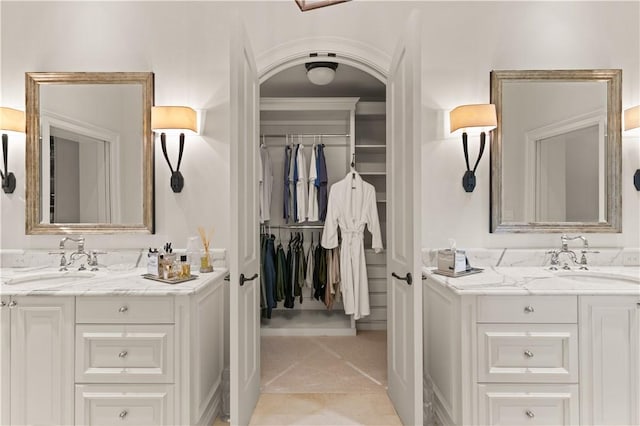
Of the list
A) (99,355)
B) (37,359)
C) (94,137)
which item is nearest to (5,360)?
(37,359)

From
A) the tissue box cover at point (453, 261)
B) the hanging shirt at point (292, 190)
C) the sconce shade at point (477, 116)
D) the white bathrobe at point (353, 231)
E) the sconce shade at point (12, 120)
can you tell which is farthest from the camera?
the hanging shirt at point (292, 190)

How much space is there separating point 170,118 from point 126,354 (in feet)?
4.50

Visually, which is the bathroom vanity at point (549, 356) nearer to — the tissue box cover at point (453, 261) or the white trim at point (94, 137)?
the tissue box cover at point (453, 261)

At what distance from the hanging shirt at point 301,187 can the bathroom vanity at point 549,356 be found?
2087 mm

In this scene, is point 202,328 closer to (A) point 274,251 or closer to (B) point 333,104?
(A) point 274,251

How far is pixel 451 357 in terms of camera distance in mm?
1803

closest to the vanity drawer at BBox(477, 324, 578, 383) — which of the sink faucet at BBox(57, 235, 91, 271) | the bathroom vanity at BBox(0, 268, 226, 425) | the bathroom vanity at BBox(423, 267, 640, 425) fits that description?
the bathroom vanity at BBox(423, 267, 640, 425)

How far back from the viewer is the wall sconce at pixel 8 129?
2.33 meters

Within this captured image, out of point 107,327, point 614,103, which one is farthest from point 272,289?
point 614,103

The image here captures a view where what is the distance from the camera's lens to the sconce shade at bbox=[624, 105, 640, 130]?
2270mm

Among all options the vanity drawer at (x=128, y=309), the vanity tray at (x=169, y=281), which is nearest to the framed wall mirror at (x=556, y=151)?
the vanity tray at (x=169, y=281)

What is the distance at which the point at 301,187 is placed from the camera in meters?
3.62

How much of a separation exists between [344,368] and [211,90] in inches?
86.9

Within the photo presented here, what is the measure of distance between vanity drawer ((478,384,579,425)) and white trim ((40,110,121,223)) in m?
2.40
